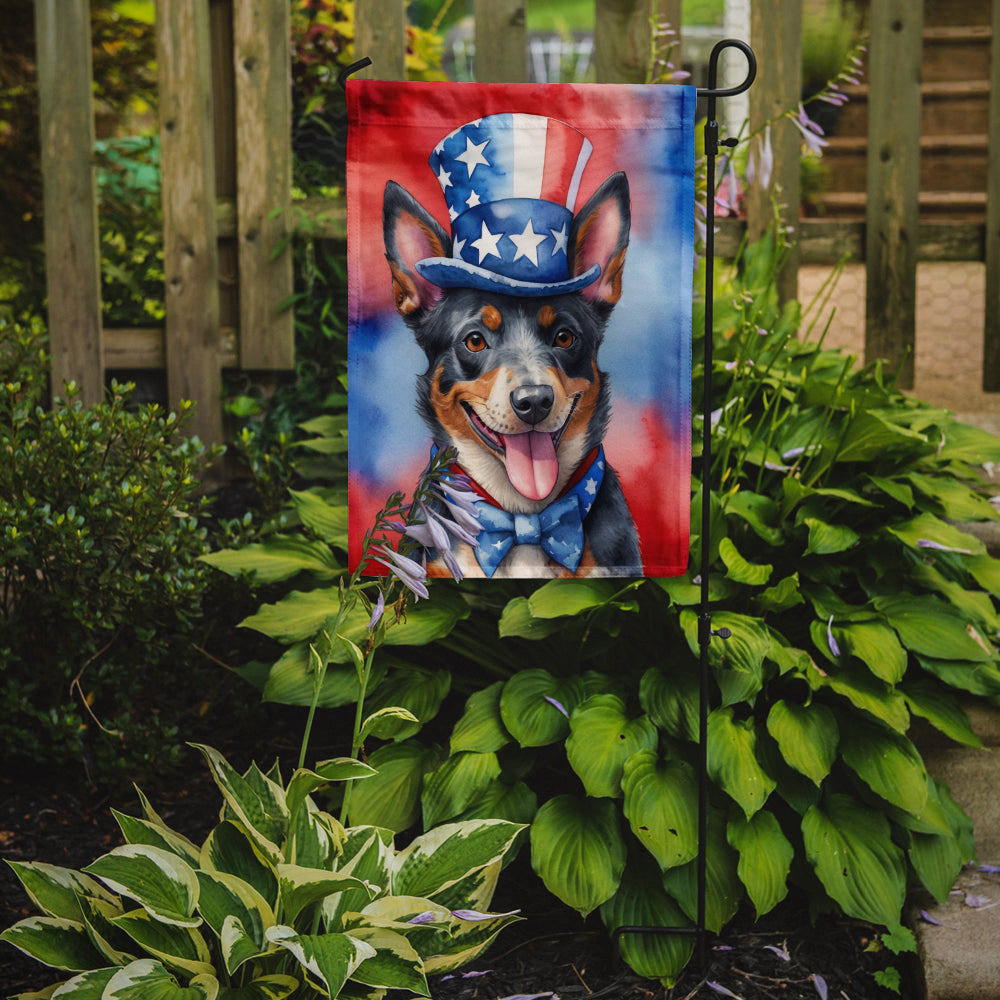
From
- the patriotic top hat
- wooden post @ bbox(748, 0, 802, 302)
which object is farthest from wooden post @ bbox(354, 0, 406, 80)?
the patriotic top hat

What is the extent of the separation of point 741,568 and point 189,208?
2.17 meters

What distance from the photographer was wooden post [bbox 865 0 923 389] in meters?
3.24

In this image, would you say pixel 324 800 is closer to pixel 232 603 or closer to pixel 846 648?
pixel 232 603

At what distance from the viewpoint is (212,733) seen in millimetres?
2432

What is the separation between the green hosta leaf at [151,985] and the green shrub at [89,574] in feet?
2.85

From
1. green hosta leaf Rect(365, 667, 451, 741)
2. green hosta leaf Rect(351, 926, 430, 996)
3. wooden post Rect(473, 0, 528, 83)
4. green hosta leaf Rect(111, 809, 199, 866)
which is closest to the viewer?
green hosta leaf Rect(351, 926, 430, 996)

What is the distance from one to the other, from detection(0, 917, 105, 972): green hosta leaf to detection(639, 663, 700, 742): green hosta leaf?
3.40 feet

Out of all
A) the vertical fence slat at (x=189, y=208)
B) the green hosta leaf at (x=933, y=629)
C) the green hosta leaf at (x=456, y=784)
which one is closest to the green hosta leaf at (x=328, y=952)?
the green hosta leaf at (x=456, y=784)

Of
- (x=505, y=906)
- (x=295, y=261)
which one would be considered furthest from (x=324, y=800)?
(x=295, y=261)

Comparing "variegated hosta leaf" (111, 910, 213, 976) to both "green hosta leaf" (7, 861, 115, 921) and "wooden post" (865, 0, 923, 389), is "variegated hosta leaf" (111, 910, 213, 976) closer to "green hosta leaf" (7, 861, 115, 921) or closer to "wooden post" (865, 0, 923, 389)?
"green hosta leaf" (7, 861, 115, 921)

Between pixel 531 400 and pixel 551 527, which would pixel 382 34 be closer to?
pixel 531 400

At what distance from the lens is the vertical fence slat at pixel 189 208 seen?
3.12 m

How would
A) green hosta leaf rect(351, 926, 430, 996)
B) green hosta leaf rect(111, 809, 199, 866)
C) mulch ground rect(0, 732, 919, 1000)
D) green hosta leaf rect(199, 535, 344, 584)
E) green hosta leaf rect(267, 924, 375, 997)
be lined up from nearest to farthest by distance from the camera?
green hosta leaf rect(267, 924, 375, 997), green hosta leaf rect(351, 926, 430, 996), green hosta leaf rect(111, 809, 199, 866), mulch ground rect(0, 732, 919, 1000), green hosta leaf rect(199, 535, 344, 584)

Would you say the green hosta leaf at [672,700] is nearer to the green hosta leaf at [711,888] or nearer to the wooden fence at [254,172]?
the green hosta leaf at [711,888]
